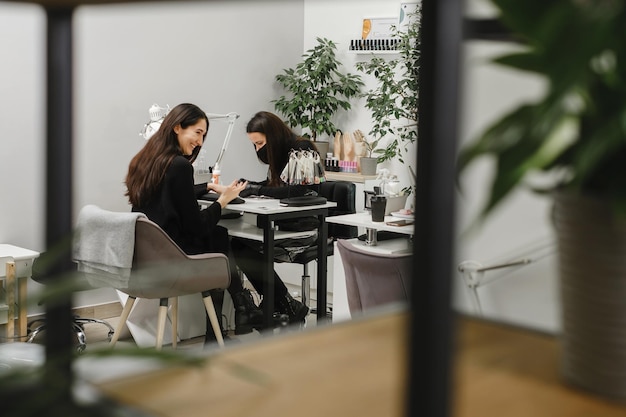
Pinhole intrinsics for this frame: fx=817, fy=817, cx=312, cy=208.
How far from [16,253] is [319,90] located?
3.07m

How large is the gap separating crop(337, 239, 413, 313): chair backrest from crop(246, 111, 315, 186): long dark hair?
1982mm

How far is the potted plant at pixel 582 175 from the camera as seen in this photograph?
57 cm

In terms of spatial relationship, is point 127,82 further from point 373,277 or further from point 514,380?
point 514,380

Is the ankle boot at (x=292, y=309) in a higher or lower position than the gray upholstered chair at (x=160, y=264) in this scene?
lower

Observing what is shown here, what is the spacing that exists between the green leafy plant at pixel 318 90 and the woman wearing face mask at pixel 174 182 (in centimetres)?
242

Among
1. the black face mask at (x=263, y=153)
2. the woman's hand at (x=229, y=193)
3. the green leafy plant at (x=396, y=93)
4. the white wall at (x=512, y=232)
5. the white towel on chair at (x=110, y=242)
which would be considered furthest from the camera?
the green leafy plant at (x=396, y=93)

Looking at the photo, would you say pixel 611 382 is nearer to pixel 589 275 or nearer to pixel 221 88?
pixel 589 275

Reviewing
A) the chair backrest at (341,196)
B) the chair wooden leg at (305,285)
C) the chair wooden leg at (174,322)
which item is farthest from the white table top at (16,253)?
the chair backrest at (341,196)

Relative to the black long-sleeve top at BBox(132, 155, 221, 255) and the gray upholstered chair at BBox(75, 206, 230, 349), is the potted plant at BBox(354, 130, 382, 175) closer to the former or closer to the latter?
the black long-sleeve top at BBox(132, 155, 221, 255)

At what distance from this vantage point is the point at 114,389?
615 mm

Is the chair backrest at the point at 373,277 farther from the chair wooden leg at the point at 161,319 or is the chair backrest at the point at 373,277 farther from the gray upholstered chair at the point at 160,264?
the chair wooden leg at the point at 161,319

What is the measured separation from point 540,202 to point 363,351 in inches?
31.5

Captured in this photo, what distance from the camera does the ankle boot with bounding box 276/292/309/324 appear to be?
17.2 feet

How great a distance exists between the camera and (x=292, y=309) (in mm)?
5250
